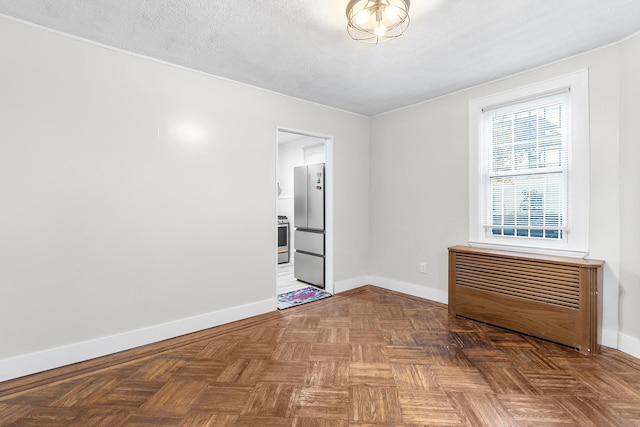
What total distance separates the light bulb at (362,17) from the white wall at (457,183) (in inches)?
76.1

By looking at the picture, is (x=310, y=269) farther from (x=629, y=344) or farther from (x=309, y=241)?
(x=629, y=344)

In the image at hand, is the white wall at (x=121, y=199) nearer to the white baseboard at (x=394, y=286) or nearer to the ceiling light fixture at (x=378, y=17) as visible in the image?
the white baseboard at (x=394, y=286)

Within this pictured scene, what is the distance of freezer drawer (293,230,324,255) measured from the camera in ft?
14.0

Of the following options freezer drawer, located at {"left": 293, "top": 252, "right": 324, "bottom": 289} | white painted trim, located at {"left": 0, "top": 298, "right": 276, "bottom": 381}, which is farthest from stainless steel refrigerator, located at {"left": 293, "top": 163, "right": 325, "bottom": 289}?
white painted trim, located at {"left": 0, "top": 298, "right": 276, "bottom": 381}

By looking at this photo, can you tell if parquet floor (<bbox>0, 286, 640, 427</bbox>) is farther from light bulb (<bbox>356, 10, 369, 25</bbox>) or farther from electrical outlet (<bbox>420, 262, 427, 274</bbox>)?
light bulb (<bbox>356, 10, 369, 25</bbox>)

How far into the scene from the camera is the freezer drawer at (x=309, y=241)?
427cm

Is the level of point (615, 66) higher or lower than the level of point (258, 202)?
higher

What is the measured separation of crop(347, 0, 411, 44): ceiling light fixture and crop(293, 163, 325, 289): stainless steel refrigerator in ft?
7.20

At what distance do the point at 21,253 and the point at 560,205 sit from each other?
4.34 meters

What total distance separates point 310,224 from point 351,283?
1020 mm

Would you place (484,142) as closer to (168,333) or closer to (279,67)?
(279,67)

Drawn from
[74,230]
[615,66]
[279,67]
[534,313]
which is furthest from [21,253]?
[615,66]

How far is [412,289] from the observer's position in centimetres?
398

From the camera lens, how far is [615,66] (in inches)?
97.5
